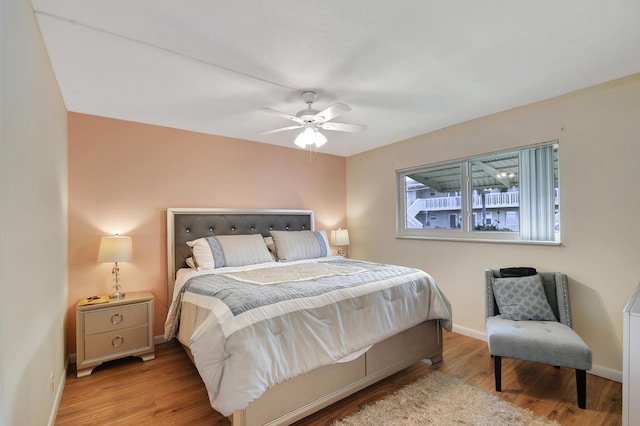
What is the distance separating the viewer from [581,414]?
6.47 ft

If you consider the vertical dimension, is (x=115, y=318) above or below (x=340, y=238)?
below

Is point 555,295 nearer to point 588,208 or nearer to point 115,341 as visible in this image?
point 588,208

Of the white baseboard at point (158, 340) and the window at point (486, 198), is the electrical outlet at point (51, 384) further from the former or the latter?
the window at point (486, 198)

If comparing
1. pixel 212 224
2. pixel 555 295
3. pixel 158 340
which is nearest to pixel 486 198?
pixel 555 295

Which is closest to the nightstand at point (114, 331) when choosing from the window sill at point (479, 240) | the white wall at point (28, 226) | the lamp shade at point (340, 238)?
the white wall at point (28, 226)

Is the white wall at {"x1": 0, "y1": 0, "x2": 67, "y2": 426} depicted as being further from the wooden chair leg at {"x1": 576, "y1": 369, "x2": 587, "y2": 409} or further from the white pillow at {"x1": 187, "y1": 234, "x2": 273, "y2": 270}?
the wooden chair leg at {"x1": 576, "y1": 369, "x2": 587, "y2": 409}

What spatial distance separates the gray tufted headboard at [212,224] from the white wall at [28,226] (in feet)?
3.50

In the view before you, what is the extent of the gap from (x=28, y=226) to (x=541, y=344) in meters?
3.17

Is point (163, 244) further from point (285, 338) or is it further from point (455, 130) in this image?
point (455, 130)

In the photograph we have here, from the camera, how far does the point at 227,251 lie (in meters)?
3.16

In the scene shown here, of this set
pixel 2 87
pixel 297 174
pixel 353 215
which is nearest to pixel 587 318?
pixel 353 215

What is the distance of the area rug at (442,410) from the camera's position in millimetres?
1908

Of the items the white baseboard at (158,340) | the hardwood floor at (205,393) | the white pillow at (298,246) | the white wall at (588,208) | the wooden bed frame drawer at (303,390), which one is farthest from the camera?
the white pillow at (298,246)

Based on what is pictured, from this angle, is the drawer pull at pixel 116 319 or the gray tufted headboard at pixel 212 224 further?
the gray tufted headboard at pixel 212 224
